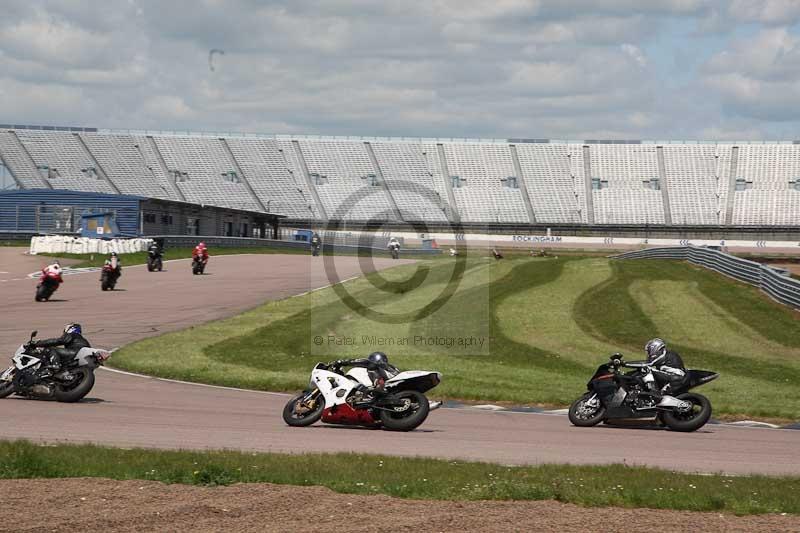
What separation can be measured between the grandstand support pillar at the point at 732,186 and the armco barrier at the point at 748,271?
40769 millimetres

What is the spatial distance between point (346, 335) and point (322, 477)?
19836mm

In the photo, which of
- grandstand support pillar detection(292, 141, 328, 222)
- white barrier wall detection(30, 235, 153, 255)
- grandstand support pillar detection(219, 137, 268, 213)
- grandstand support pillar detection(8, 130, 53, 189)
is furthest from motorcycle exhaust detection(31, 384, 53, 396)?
grandstand support pillar detection(8, 130, 53, 189)

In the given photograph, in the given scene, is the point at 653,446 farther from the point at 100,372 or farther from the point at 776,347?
the point at 776,347

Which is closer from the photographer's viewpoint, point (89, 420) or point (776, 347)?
point (89, 420)

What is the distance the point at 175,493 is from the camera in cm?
938

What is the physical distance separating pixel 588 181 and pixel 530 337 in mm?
79279

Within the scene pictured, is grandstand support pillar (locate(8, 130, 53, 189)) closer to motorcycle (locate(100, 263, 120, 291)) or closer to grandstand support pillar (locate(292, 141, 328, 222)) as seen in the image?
grandstand support pillar (locate(292, 141, 328, 222))

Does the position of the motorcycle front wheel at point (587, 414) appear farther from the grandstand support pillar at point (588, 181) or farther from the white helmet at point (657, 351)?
the grandstand support pillar at point (588, 181)

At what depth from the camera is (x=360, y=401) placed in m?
14.8

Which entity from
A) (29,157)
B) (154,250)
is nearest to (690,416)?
(154,250)

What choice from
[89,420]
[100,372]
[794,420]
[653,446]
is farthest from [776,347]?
[89,420]

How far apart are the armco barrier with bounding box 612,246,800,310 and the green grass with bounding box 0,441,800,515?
23.8 metres

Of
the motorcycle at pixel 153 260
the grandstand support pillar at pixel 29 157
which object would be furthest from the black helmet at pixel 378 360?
the grandstand support pillar at pixel 29 157

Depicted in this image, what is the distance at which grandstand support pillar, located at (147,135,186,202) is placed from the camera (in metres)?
104
